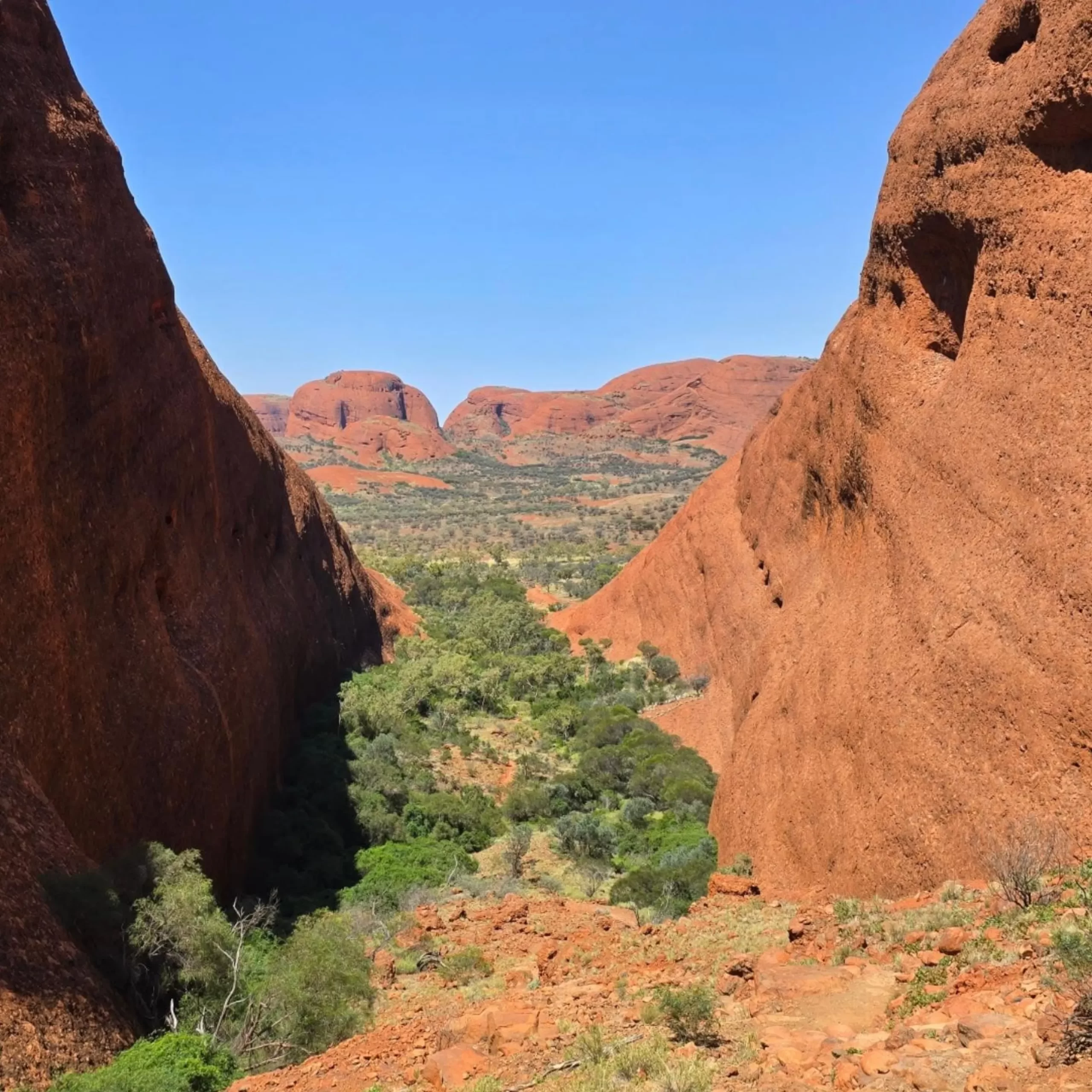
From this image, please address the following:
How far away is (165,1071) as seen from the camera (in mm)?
8023

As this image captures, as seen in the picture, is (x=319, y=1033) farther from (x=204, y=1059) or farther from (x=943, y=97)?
(x=943, y=97)

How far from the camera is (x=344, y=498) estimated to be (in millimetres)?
105125

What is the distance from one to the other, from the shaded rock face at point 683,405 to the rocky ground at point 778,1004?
140307 mm

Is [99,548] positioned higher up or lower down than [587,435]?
lower down

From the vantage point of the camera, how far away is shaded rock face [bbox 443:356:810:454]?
160 meters

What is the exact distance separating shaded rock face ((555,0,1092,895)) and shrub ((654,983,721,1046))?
444cm

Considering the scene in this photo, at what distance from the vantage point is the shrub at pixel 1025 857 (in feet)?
27.4

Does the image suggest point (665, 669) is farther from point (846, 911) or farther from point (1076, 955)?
point (1076, 955)

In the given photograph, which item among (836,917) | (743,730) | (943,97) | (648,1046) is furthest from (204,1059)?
(943,97)

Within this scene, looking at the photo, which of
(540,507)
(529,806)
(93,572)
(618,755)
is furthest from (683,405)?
(93,572)

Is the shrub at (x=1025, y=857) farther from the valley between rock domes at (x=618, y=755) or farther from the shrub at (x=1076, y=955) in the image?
the shrub at (x=1076, y=955)

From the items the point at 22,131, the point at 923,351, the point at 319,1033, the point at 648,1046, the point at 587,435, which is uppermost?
the point at 587,435

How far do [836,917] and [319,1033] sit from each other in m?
5.92

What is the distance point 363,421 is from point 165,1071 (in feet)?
543
